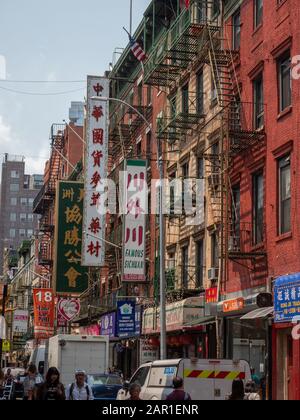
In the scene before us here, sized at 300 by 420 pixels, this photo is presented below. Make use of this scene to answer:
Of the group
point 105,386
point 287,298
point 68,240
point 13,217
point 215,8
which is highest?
point 13,217

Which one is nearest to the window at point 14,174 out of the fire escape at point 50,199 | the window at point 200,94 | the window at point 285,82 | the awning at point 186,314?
the fire escape at point 50,199

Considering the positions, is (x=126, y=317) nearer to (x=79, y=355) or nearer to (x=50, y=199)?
(x=79, y=355)

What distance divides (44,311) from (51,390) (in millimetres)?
46044

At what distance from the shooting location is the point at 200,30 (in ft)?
105

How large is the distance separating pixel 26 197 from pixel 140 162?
14835 centimetres

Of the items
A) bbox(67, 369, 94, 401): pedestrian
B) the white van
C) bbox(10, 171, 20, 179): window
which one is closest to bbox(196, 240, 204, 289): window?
the white van

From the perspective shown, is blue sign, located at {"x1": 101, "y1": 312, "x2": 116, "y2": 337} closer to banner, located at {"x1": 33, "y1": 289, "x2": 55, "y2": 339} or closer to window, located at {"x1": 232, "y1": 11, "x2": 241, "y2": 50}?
banner, located at {"x1": 33, "y1": 289, "x2": 55, "y2": 339}

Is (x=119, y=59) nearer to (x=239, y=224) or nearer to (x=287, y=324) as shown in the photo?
(x=239, y=224)

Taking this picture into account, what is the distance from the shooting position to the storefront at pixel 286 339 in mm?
22938

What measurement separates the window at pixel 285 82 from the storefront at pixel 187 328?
891 cm

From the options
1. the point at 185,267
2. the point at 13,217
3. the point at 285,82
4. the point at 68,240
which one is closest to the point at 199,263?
the point at 185,267

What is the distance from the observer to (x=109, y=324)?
45125 millimetres

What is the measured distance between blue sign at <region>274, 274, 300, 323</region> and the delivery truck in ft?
30.0
